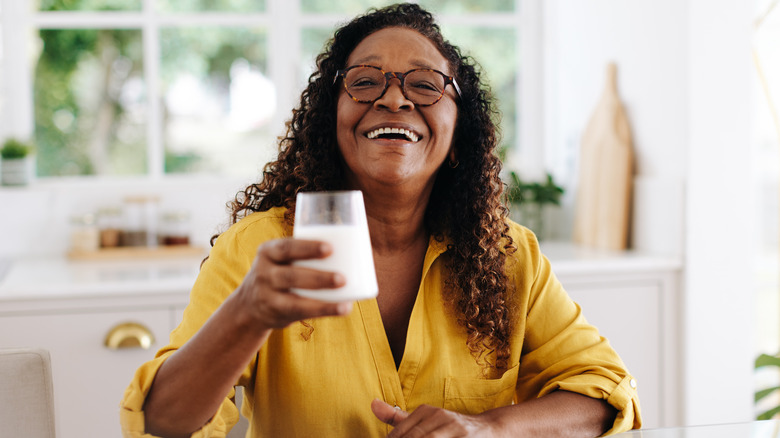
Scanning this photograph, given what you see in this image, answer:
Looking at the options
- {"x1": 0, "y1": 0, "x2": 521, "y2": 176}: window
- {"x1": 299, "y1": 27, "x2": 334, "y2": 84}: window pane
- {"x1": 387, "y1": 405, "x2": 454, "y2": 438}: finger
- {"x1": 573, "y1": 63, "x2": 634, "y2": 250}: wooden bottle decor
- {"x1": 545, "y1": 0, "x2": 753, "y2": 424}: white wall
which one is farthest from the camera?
{"x1": 299, "y1": 27, "x2": 334, "y2": 84}: window pane

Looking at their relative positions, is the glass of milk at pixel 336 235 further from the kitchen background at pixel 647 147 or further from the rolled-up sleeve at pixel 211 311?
the kitchen background at pixel 647 147

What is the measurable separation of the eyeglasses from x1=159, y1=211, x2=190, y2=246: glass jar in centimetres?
151

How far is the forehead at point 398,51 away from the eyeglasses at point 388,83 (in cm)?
2

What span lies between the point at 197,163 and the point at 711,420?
2065 millimetres

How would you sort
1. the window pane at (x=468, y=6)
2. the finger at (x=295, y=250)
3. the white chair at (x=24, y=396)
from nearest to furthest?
1. the finger at (x=295, y=250)
2. the white chair at (x=24, y=396)
3. the window pane at (x=468, y=6)

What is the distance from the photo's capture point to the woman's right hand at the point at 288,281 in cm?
79

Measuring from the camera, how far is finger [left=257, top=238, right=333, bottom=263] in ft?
2.58

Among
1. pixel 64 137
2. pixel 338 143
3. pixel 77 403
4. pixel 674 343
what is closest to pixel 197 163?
pixel 64 137

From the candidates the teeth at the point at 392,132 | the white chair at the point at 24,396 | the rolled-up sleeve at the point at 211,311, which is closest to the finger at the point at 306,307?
the rolled-up sleeve at the point at 211,311

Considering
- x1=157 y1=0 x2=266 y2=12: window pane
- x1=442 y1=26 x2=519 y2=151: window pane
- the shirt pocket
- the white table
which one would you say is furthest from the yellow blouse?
x1=442 y1=26 x2=519 y2=151: window pane

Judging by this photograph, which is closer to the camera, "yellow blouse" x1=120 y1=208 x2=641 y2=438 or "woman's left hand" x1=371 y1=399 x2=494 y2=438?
"woman's left hand" x1=371 y1=399 x2=494 y2=438

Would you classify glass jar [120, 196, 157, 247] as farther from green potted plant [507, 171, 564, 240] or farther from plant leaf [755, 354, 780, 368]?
plant leaf [755, 354, 780, 368]

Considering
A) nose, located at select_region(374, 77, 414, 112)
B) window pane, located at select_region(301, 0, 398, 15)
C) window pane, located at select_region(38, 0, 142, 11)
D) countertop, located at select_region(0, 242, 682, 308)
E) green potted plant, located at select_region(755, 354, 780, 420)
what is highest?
window pane, located at select_region(301, 0, 398, 15)

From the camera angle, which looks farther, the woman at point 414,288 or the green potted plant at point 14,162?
the green potted plant at point 14,162
